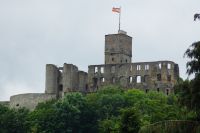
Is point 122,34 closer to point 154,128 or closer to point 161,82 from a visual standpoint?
point 161,82

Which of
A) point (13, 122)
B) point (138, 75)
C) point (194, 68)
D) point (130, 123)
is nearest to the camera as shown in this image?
point (194, 68)

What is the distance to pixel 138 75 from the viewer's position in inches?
4203

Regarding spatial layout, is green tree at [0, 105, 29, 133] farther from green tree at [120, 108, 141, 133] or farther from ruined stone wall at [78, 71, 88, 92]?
green tree at [120, 108, 141, 133]

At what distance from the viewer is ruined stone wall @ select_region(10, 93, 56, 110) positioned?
10744 centimetres

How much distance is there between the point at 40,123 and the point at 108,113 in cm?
801

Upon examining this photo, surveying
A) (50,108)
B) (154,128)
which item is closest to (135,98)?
(50,108)

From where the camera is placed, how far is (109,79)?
109 metres

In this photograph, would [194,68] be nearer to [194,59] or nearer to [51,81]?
[194,59]

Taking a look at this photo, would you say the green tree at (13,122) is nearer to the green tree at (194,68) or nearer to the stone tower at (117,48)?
the stone tower at (117,48)

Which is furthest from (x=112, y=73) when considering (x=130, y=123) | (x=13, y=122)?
(x=130, y=123)

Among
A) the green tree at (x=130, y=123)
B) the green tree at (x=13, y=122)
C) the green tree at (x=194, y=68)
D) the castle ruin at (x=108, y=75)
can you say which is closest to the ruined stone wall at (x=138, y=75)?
the castle ruin at (x=108, y=75)

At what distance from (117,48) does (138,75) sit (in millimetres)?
5546

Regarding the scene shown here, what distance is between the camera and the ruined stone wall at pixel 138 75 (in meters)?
104

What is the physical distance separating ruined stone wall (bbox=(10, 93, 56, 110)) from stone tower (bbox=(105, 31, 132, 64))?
9.80 m
